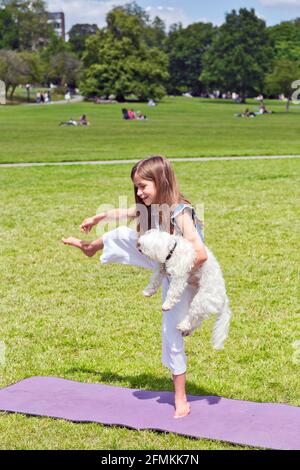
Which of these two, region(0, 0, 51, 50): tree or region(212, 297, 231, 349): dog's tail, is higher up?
region(0, 0, 51, 50): tree

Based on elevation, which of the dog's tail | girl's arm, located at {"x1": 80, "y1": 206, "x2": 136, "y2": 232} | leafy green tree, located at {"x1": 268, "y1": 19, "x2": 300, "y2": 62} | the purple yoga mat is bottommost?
the purple yoga mat

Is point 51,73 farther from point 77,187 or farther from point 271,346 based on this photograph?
point 271,346

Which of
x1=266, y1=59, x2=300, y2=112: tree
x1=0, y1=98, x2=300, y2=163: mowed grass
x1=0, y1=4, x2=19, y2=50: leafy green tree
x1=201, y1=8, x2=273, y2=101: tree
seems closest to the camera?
x1=0, y1=98, x2=300, y2=163: mowed grass

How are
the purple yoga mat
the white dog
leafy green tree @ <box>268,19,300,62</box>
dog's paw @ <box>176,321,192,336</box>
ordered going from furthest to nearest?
leafy green tree @ <box>268,19,300,62</box>, dog's paw @ <box>176,321,192,336</box>, the white dog, the purple yoga mat

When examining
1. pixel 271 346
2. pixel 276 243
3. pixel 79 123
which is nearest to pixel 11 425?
pixel 271 346

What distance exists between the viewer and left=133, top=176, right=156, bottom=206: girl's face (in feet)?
16.4

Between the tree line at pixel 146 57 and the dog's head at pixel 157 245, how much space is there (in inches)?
2514

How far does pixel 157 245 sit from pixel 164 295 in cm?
51

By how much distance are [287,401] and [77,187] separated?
39.2 ft

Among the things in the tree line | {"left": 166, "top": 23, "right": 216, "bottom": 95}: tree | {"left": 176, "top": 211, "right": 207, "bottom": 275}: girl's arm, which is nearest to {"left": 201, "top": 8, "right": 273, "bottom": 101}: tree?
the tree line

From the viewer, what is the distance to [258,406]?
525 cm

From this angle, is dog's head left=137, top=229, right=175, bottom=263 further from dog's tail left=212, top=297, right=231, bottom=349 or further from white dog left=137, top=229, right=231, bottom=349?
dog's tail left=212, top=297, right=231, bottom=349

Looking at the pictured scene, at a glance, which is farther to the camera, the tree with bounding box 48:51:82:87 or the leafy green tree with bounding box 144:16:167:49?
the leafy green tree with bounding box 144:16:167:49

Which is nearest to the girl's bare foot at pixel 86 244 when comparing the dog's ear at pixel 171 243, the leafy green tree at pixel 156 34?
the dog's ear at pixel 171 243
